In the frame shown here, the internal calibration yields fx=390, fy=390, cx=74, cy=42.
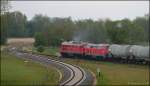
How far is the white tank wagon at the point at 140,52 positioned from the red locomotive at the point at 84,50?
575 centimetres

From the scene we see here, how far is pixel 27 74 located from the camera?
38.3 meters

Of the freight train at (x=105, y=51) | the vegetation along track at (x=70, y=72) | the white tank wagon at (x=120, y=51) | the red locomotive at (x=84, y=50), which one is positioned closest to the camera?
the vegetation along track at (x=70, y=72)

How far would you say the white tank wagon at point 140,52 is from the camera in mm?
80250

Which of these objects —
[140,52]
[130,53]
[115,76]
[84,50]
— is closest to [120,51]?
[130,53]

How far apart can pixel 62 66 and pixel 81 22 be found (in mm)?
95733

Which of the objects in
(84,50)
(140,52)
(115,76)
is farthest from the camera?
(84,50)

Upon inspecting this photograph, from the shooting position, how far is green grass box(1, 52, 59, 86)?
33.6 m

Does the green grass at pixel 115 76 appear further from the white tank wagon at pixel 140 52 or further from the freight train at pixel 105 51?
the freight train at pixel 105 51

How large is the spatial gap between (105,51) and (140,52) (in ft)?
25.5

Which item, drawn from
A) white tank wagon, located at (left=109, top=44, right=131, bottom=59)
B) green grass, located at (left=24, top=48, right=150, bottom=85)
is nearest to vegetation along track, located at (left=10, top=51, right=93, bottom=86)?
green grass, located at (left=24, top=48, right=150, bottom=85)

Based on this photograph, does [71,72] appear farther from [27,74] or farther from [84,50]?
[84,50]

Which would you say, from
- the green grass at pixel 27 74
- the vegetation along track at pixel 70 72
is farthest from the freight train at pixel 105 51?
the green grass at pixel 27 74

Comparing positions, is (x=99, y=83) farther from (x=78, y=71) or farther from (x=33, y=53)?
(x=33, y=53)

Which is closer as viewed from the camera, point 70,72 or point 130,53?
point 70,72
